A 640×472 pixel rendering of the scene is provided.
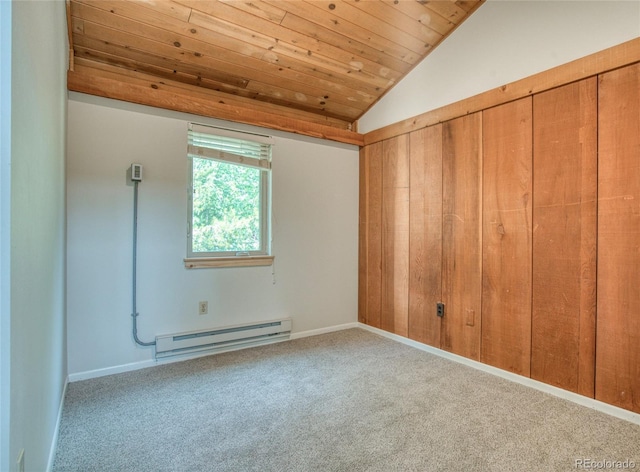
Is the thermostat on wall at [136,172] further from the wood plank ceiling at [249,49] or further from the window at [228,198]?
the wood plank ceiling at [249,49]

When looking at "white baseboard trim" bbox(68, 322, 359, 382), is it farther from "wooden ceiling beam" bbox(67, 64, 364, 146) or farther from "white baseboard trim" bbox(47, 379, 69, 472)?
"wooden ceiling beam" bbox(67, 64, 364, 146)

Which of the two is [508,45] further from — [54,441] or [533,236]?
[54,441]

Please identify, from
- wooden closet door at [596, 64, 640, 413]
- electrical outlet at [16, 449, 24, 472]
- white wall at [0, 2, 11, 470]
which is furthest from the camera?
wooden closet door at [596, 64, 640, 413]

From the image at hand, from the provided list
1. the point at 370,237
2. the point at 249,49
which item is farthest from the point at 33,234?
the point at 370,237

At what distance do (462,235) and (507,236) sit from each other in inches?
14.7

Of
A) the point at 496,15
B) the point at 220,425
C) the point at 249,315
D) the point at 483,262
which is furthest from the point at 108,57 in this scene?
the point at 483,262

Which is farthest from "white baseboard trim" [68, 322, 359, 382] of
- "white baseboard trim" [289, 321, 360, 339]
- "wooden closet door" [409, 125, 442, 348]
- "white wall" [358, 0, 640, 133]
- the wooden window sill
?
"white wall" [358, 0, 640, 133]

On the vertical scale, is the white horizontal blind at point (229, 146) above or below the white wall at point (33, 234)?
above

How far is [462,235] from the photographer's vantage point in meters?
2.85

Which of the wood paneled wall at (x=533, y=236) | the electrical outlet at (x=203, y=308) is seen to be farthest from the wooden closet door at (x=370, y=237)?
the electrical outlet at (x=203, y=308)

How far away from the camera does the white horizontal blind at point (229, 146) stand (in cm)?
292

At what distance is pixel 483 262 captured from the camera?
8.88 ft

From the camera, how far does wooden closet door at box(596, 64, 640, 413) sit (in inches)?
76.7

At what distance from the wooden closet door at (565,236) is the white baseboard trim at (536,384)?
43 mm
